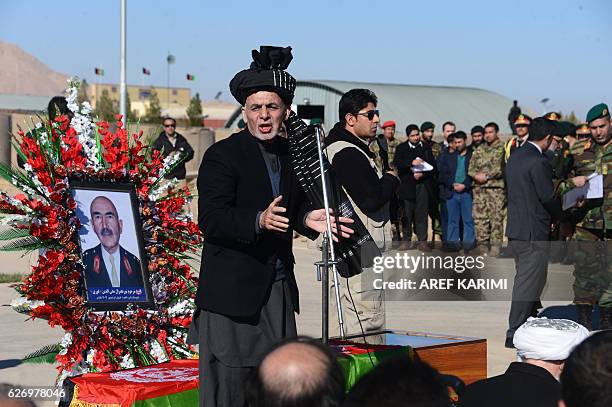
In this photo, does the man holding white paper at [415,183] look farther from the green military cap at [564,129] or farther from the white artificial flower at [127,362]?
the white artificial flower at [127,362]

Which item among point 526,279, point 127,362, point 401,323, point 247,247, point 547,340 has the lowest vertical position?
point 401,323

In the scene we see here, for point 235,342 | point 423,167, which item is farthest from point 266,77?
point 423,167

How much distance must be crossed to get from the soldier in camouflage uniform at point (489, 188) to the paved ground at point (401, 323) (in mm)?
1959

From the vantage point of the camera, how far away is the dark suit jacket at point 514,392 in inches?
164

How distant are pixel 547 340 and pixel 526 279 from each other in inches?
203


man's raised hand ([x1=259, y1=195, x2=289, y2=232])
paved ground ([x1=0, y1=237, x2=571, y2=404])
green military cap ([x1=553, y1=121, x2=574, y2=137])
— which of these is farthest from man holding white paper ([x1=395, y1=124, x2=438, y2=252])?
man's raised hand ([x1=259, y1=195, x2=289, y2=232])

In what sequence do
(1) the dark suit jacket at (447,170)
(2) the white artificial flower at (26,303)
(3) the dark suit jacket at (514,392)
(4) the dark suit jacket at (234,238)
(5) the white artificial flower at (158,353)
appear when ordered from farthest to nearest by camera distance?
(1) the dark suit jacket at (447,170)
(5) the white artificial flower at (158,353)
(2) the white artificial flower at (26,303)
(4) the dark suit jacket at (234,238)
(3) the dark suit jacket at (514,392)

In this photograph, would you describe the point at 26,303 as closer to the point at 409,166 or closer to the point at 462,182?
the point at 409,166

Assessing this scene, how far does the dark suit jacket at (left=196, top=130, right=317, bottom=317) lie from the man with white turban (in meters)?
1.01

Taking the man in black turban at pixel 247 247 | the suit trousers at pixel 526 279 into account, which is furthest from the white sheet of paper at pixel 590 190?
the man in black turban at pixel 247 247

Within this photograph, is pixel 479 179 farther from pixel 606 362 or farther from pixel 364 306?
pixel 606 362

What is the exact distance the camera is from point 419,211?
17219mm

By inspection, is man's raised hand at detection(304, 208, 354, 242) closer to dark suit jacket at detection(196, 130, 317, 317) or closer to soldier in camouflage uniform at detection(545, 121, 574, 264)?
dark suit jacket at detection(196, 130, 317, 317)

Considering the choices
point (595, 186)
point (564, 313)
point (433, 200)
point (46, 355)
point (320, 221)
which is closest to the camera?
point (320, 221)
